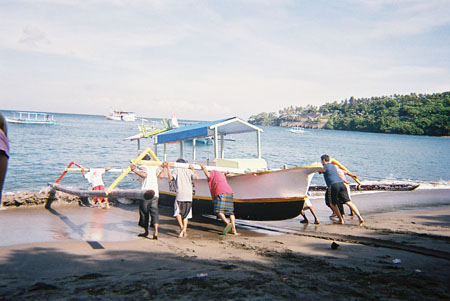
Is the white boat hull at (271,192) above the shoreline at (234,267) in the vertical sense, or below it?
above

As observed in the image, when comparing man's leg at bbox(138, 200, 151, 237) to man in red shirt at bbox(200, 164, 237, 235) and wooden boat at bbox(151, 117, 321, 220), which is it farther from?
wooden boat at bbox(151, 117, 321, 220)

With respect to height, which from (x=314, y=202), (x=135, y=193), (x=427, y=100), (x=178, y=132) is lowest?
(x=314, y=202)

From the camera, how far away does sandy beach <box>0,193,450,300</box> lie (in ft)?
14.1

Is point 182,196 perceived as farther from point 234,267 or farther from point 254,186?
point 234,267

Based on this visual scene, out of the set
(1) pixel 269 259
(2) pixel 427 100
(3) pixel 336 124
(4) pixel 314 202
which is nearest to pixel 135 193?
(1) pixel 269 259

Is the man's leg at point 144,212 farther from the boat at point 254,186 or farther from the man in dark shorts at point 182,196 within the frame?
the boat at point 254,186

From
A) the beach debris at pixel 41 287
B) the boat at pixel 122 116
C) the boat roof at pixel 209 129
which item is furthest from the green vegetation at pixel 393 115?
the beach debris at pixel 41 287

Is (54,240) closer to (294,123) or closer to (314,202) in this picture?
(314,202)

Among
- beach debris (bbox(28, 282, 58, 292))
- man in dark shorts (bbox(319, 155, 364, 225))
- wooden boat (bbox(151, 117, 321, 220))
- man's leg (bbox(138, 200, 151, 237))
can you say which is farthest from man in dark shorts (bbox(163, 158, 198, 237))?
man in dark shorts (bbox(319, 155, 364, 225))

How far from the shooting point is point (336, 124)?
15162 cm

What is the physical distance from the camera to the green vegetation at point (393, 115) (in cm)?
11119

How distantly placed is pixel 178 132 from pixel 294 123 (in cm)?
17058

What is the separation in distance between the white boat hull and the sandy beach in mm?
439

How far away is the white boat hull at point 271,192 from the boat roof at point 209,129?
6.33 ft
